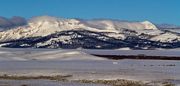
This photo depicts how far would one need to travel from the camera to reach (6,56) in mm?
108500

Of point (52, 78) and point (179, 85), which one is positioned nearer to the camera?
point (179, 85)

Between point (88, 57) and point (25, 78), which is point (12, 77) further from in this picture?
point (88, 57)

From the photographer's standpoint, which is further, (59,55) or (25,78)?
(59,55)

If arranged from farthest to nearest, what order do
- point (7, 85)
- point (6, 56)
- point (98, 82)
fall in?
point (6, 56), point (98, 82), point (7, 85)

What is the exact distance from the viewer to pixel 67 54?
114000 millimetres

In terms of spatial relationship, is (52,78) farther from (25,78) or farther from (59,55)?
(59,55)

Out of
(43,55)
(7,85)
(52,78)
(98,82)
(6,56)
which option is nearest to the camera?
(7,85)

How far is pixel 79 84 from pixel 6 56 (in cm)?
6543

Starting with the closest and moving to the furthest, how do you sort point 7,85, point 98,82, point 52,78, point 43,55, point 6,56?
point 7,85 < point 98,82 < point 52,78 < point 6,56 < point 43,55

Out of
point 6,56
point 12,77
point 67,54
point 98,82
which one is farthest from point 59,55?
point 98,82

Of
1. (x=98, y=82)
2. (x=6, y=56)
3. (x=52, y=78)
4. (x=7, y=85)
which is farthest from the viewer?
(x=6, y=56)

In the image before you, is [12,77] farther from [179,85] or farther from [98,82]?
[179,85]

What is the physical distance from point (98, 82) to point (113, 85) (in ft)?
8.49

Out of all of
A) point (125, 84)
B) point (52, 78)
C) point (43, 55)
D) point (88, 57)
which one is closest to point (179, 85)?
point (125, 84)
